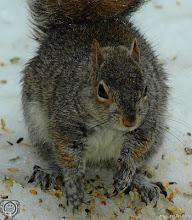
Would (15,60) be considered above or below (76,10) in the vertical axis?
below

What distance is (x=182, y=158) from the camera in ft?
11.2

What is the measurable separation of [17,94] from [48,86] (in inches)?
30.3

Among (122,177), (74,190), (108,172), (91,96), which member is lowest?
(108,172)

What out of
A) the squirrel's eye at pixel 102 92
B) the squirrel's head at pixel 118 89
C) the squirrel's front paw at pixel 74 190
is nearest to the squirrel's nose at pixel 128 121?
the squirrel's head at pixel 118 89

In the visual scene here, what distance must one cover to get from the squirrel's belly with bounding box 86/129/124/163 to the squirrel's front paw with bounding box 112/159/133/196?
101mm

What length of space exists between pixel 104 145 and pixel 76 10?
3.06 ft

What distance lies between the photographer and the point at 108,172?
329cm

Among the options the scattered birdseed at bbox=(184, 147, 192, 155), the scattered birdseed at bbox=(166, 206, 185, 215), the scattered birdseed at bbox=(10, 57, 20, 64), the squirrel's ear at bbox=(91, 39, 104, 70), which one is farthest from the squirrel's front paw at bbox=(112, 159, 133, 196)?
the scattered birdseed at bbox=(10, 57, 20, 64)

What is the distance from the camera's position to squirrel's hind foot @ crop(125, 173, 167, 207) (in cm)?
308

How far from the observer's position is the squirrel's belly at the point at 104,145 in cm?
287

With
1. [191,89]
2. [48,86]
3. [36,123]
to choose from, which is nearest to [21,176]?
[36,123]

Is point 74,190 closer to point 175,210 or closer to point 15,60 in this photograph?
point 175,210

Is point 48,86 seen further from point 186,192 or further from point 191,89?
point 191,89

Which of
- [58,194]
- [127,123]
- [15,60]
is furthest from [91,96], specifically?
[15,60]
